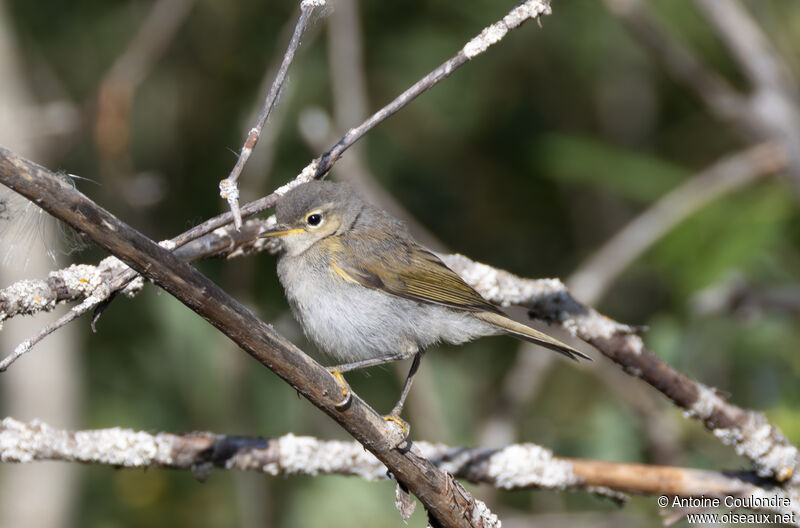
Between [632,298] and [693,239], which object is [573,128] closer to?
[632,298]

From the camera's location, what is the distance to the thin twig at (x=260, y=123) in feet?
5.81

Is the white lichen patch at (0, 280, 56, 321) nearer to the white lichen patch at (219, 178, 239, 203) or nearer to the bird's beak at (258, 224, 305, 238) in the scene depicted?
the white lichen patch at (219, 178, 239, 203)

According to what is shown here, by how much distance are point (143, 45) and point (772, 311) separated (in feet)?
11.9

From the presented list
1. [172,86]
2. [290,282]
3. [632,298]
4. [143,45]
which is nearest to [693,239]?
[632,298]

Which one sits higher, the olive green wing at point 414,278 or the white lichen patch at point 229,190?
the olive green wing at point 414,278

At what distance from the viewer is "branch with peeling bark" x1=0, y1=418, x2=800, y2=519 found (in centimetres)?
231

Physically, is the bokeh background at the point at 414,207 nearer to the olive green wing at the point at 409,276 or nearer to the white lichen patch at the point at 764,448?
the olive green wing at the point at 409,276

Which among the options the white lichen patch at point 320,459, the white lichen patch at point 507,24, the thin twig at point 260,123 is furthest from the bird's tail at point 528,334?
the thin twig at point 260,123

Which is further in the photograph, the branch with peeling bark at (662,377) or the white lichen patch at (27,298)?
the branch with peeling bark at (662,377)

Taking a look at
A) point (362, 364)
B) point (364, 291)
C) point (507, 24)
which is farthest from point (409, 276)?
point (507, 24)

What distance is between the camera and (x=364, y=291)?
3316mm

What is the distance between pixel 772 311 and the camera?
411 centimetres

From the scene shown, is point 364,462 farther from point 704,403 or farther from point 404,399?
point 704,403

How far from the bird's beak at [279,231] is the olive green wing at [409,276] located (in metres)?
0.25
